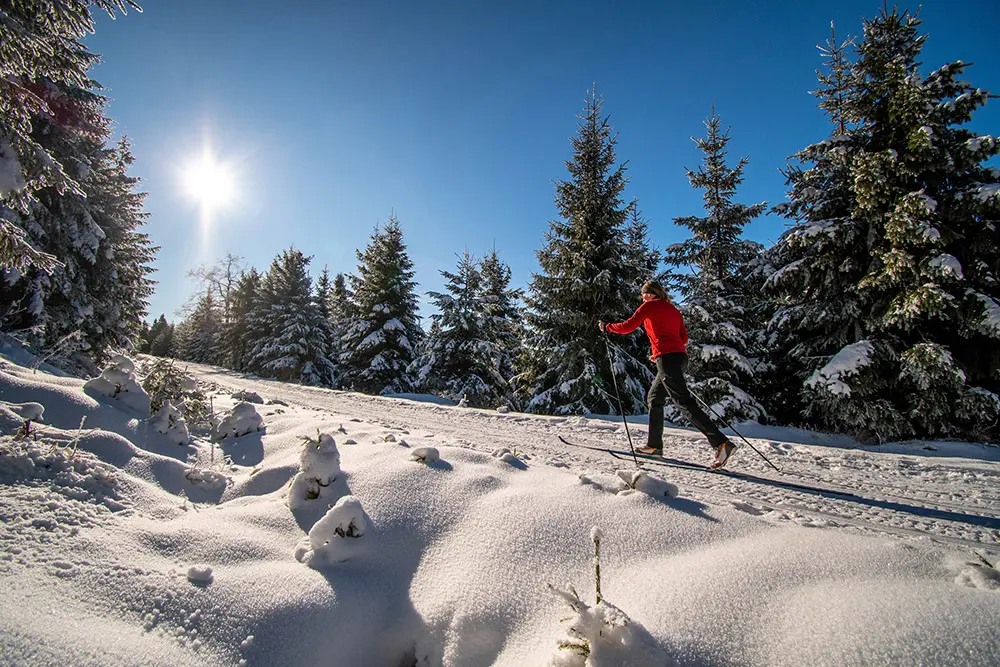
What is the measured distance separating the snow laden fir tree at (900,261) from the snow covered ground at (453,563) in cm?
490

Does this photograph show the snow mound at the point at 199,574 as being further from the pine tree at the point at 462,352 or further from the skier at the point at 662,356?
the pine tree at the point at 462,352

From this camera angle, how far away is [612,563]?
7.13ft

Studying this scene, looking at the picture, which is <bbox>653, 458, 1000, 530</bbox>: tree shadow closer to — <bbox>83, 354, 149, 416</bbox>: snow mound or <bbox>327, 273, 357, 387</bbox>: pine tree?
<bbox>83, 354, 149, 416</bbox>: snow mound

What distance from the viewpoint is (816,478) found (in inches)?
159

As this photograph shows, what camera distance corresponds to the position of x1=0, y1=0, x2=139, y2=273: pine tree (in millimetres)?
3965

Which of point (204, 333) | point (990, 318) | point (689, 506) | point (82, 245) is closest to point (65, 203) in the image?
point (82, 245)

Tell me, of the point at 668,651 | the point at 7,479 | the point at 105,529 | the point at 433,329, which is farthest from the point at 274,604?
the point at 433,329

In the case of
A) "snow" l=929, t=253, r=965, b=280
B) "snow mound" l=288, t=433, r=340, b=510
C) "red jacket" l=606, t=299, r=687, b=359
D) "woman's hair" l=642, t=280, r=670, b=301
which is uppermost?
"snow" l=929, t=253, r=965, b=280

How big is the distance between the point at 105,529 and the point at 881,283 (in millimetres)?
11284

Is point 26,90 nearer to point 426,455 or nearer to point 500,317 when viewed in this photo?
point 426,455

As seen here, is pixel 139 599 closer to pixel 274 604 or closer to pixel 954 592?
pixel 274 604

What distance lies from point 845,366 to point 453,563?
29.4 ft

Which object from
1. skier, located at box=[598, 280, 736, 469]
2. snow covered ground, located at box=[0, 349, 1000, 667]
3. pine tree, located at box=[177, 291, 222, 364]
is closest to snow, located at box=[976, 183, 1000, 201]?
snow covered ground, located at box=[0, 349, 1000, 667]

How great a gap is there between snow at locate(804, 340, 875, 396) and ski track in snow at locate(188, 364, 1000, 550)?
10.4 ft
